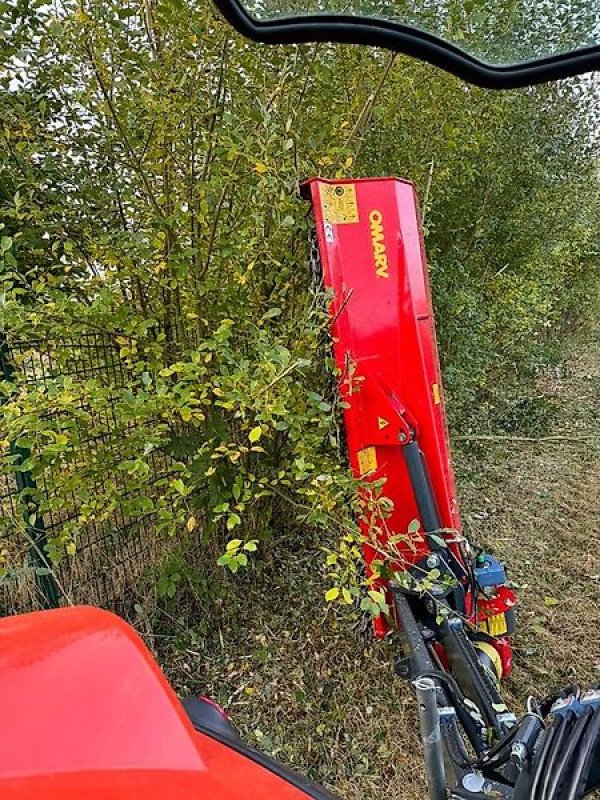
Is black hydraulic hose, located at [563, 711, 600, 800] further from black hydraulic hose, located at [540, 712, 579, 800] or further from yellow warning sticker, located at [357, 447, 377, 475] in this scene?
yellow warning sticker, located at [357, 447, 377, 475]

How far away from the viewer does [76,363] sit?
2.56m

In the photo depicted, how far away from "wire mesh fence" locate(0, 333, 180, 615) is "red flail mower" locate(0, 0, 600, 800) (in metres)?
0.88

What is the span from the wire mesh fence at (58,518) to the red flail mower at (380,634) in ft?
2.89

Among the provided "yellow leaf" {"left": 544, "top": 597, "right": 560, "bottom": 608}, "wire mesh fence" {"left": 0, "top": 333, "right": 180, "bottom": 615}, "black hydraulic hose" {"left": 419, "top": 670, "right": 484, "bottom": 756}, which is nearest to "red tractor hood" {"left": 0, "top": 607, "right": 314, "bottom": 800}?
"black hydraulic hose" {"left": 419, "top": 670, "right": 484, "bottom": 756}

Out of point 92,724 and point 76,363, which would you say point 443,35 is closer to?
point 92,724

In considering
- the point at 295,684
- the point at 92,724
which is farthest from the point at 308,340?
the point at 92,724

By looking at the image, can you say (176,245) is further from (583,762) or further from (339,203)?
(583,762)

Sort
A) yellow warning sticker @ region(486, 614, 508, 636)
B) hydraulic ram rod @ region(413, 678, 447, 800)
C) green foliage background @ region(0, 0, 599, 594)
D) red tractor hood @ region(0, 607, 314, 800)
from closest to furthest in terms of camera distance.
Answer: red tractor hood @ region(0, 607, 314, 800), hydraulic ram rod @ region(413, 678, 447, 800), green foliage background @ region(0, 0, 599, 594), yellow warning sticker @ region(486, 614, 508, 636)

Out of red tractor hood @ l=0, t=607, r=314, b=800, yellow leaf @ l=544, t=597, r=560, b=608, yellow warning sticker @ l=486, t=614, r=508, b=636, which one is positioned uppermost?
red tractor hood @ l=0, t=607, r=314, b=800

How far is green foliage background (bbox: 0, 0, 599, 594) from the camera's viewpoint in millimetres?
2223

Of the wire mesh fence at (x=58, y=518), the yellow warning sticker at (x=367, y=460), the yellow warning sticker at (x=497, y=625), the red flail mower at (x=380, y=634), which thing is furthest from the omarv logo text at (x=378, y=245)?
the yellow warning sticker at (x=497, y=625)

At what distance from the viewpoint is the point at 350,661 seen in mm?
Result: 2992

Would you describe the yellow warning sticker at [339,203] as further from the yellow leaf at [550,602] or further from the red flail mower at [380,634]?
the yellow leaf at [550,602]

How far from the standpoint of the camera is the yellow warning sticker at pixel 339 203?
2.55 m
